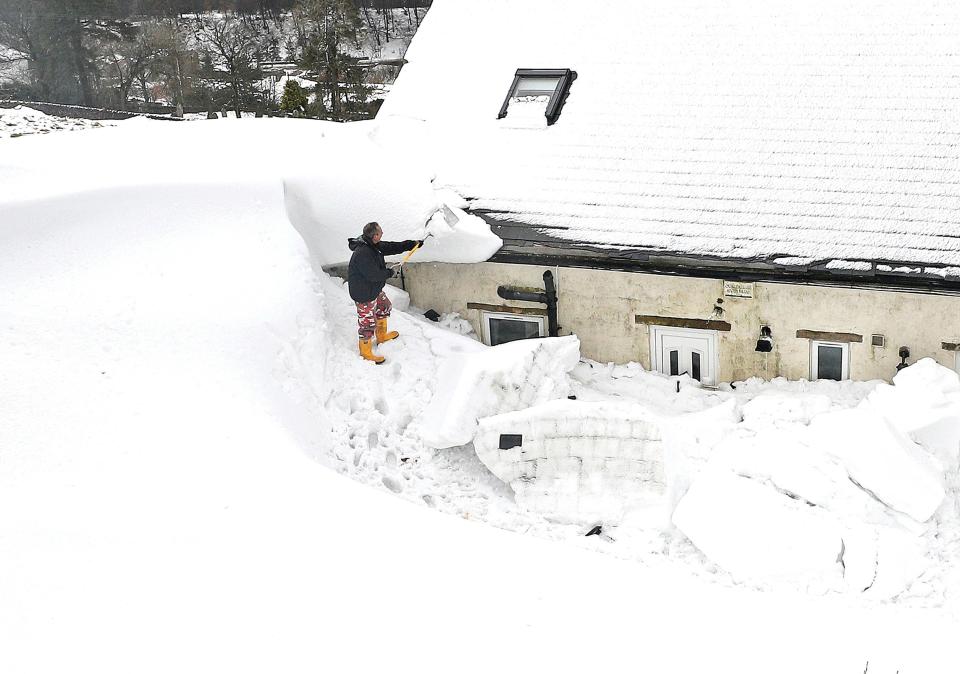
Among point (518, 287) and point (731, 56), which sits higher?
point (731, 56)

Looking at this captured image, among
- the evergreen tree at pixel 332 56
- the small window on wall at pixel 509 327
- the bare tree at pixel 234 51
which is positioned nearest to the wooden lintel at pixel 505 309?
the small window on wall at pixel 509 327

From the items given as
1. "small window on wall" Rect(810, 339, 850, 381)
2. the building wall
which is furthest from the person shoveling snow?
"small window on wall" Rect(810, 339, 850, 381)

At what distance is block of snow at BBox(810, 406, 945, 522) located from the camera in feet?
30.7

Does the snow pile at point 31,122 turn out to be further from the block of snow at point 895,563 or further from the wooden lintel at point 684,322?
the block of snow at point 895,563

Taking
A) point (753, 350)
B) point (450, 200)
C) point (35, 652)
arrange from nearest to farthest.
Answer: point (35, 652)
point (753, 350)
point (450, 200)

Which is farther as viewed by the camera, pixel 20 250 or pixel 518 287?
pixel 518 287

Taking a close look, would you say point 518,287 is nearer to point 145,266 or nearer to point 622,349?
point 622,349

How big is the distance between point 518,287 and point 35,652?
23.1 ft

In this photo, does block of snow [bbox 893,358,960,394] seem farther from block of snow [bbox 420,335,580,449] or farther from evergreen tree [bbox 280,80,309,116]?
evergreen tree [bbox 280,80,309,116]

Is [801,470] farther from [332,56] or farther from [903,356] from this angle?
[332,56]

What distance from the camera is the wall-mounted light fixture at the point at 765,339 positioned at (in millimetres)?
11562

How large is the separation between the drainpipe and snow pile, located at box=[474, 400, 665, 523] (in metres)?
2.32

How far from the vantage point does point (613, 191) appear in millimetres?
12328

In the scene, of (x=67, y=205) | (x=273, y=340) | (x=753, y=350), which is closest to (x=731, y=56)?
(x=753, y=350)
